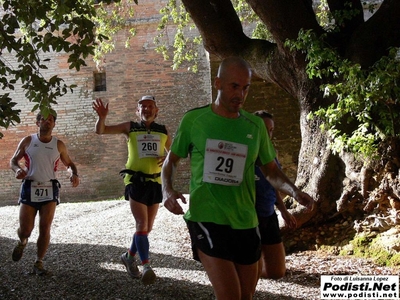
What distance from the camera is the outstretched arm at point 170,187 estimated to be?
11.5 feet

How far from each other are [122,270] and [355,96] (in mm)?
3767

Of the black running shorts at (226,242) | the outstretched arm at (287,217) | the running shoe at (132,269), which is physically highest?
the black running shorts at (226,242)

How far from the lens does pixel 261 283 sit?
622cm

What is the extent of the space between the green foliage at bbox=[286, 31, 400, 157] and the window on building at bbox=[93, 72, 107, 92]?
11.7 m

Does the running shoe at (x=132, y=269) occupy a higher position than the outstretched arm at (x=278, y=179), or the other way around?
the outstretched arm at (x=278, y=179)

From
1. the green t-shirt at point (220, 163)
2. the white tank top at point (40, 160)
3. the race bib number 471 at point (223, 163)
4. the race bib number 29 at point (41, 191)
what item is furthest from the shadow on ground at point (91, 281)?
the race bib number 471 at point (223, 163)

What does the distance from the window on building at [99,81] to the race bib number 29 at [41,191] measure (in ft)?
40.2

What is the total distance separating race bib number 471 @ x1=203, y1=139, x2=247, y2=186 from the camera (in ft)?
11.8

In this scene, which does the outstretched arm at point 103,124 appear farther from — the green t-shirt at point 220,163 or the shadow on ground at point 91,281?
the green t-shirt at point 220,163

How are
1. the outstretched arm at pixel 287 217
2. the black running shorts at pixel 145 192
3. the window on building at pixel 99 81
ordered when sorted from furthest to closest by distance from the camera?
the window on building at pixel 99 81 → the black running shorts at pixel 145 192 → the outstretched arm at pixel 287 217

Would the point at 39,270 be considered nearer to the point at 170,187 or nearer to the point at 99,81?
the point at 170,187

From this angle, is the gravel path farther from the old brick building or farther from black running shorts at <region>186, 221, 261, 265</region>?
the old brick building

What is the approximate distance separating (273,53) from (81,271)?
181 inches

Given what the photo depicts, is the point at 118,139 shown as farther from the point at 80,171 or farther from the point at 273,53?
the point at 273,53
